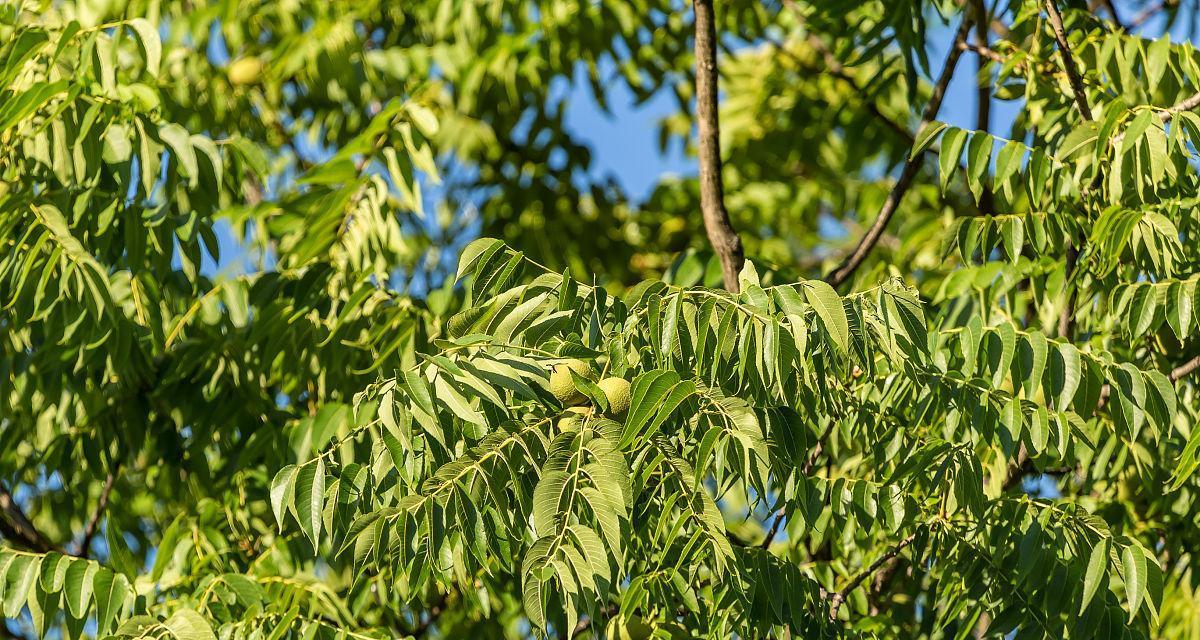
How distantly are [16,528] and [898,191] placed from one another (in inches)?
104

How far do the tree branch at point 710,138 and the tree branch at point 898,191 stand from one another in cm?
36

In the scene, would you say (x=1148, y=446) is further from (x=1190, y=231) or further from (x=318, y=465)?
(x=318, y=465)

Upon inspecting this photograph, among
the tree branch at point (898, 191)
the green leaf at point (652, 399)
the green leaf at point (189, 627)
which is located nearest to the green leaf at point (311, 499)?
the green leaf at point (189, 627)

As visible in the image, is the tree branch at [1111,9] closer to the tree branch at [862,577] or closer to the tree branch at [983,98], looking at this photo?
the tree branch at [983,98]

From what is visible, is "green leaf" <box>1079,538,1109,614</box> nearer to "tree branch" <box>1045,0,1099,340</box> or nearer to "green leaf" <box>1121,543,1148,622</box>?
"green leaf" <box>1121,543,1148,622</box>

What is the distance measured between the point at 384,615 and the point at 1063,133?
6.78 feet

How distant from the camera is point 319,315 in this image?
3365mm

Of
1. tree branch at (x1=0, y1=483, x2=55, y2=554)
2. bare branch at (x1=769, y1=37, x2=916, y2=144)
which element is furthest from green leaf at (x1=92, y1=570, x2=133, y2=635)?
bare branch at (x1=769, y1=37, x2=916, y2=144)

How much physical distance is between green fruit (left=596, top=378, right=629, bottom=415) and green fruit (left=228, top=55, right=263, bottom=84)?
3.48m

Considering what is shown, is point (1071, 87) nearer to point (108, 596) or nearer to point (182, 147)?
point (182, 147)

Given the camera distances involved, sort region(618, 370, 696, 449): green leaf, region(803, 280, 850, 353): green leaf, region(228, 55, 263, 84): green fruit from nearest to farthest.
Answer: region(618, 370, 696, 449): green leaf
region(803, 280, 850, 353): green leaf
region(228, 55, 263, 84): green fruit

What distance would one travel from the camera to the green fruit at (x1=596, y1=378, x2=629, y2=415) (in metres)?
2.16

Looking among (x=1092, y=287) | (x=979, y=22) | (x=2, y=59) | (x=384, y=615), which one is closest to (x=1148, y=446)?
(x=1092, y=287)

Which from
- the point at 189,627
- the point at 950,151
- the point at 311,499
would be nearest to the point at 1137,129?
the point at 950,151
